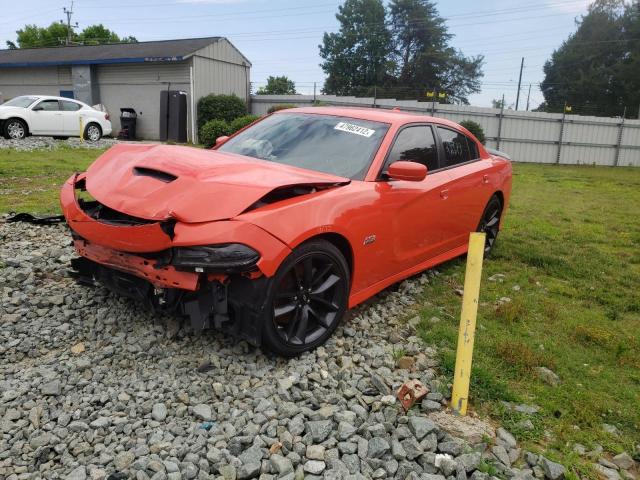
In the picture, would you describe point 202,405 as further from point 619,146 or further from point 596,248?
point 619,146

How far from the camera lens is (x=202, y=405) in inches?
107

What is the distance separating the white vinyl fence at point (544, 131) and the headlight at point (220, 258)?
63.6 feet

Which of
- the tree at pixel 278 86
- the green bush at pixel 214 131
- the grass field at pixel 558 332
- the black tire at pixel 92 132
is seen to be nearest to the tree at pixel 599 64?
the tree at pixel 278 86

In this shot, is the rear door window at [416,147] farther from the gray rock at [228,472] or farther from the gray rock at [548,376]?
the gray rock at [228,472]

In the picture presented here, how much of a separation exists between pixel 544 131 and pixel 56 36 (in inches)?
2439

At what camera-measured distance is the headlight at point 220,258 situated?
106 inches

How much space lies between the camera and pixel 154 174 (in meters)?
3.17

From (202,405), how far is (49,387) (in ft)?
2.78

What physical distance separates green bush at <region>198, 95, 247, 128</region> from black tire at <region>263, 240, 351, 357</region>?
1878 centimetres

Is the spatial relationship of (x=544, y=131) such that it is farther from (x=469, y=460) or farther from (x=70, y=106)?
(x=469, y=460)

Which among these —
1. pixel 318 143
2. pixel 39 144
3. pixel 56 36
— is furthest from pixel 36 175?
pixel 56 36

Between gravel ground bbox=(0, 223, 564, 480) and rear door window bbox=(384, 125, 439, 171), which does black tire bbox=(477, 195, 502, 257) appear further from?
gravel ground bbox=(0, 223, 564, 480)

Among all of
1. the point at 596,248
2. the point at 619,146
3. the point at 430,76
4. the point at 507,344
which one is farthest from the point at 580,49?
the point at 507,344

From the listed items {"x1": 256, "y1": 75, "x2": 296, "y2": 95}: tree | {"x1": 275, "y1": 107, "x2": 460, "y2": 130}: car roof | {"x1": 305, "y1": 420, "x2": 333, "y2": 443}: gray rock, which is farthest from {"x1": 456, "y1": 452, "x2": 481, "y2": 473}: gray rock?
{"x1": 256, "y1": 75, "x2": 296, "y2": 95}: tree
